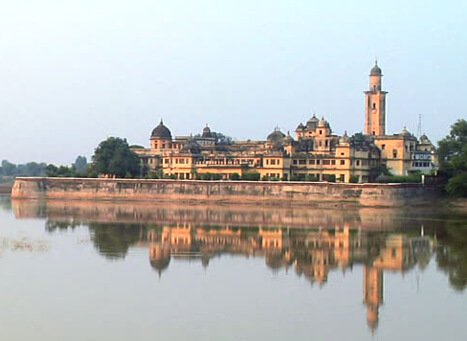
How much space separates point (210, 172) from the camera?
49.3m

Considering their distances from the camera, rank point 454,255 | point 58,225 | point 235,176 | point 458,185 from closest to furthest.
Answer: point 454,255 → point 58,225 → point 458,185 → point 235,176

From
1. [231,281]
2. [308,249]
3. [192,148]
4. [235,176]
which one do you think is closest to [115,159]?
[192,148]

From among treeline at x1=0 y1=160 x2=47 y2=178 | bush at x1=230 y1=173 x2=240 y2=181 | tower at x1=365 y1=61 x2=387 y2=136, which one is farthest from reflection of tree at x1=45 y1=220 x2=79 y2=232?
treeline at x1=0 y1=160 x2=47 y2=178

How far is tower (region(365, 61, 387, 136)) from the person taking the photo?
176ft

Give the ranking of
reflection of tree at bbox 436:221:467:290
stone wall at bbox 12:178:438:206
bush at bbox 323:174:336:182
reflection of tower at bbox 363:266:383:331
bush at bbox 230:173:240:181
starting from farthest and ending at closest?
bush at bbox 230:173:240:181
bush at bbox 323:174:336:182
stone wall at bbox 12:178:438:206
reflection of tree at bbox 436:221:467:290
reflection of tower at bbox 363:266:383:331

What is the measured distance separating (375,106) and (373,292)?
123 ft

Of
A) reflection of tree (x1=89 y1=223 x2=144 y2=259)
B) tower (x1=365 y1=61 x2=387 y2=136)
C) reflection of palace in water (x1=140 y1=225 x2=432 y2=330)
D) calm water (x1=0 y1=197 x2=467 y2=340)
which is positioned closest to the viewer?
calm water (x1=0 y1=197 x2=467 y2=340)

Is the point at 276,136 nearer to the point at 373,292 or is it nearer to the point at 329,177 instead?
the point at 329,177

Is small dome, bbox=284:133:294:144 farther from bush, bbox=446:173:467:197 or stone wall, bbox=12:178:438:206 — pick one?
bush, bbox=446:173:467:197

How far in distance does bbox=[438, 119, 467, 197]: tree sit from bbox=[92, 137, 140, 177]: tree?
688 inches

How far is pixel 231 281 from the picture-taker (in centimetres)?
1830

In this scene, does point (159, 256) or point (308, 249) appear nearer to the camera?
point (159, 256)

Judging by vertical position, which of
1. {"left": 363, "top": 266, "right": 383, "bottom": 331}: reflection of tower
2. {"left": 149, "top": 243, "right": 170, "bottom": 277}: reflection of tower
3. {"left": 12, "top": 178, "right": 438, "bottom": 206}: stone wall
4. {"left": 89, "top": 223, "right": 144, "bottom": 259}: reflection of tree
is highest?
{"left": 12, "top": 178, "right": 438, "bottom": 206}: stone wall

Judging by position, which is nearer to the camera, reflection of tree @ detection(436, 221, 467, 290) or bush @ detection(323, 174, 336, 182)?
reflection of tree @ detection(436, 221, 467, 290)
